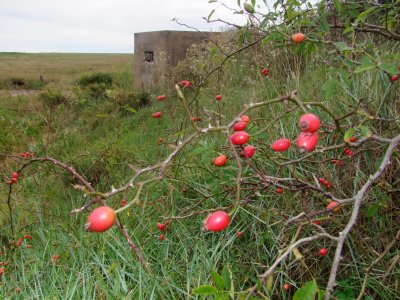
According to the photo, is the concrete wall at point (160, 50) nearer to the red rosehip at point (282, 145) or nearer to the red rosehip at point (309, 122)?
the red rosehip at point (282, 145)

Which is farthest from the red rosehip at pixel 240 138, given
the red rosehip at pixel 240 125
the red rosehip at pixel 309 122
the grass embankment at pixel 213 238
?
the grass embankment at pixel 213 238

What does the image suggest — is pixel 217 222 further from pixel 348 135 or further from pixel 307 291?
pixel 348 135

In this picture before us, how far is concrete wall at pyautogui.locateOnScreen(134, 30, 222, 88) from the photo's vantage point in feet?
24.7

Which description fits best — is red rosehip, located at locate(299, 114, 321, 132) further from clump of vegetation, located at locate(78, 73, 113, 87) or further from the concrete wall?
clump of vegetation, located at locate(78, 73, 113, 87)

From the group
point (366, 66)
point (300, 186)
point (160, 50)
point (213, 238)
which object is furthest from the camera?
point (160, 50)

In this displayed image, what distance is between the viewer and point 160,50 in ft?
25.5

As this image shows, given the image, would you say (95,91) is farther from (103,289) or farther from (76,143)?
(103,289)

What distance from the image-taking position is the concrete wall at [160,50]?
24.7 ft

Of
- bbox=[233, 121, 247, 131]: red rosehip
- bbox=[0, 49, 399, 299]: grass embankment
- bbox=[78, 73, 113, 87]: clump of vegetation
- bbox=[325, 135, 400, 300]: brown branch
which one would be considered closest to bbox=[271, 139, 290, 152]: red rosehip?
bbox=[233, 121, 247, 131]: red rosehip

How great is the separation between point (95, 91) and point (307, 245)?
871 centimetres

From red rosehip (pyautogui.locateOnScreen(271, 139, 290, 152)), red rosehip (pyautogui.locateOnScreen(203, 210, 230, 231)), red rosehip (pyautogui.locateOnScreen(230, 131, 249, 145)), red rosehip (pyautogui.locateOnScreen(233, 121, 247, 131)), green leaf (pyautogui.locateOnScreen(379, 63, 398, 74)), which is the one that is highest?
green leaf (pyautogui.locateOnScreen(379, 63, 398, 74))

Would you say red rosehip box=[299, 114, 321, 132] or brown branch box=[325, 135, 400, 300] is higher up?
red rosehip box=[299, 114, 321, 132]

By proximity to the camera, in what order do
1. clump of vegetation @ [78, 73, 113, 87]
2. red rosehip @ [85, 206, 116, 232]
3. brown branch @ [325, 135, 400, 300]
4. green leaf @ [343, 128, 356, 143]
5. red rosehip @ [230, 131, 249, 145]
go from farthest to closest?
clump of vegetation @ [78, 73, 113, 87] → green leaf @ [343, 128, 356, 143] → red rosehip @ [230, 131, 249, 145] → brown branch @ [325, 135, 400, 300] → red rosehip @ [85, 206, 116, 232]

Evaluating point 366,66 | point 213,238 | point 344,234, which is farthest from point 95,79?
point 344,234
